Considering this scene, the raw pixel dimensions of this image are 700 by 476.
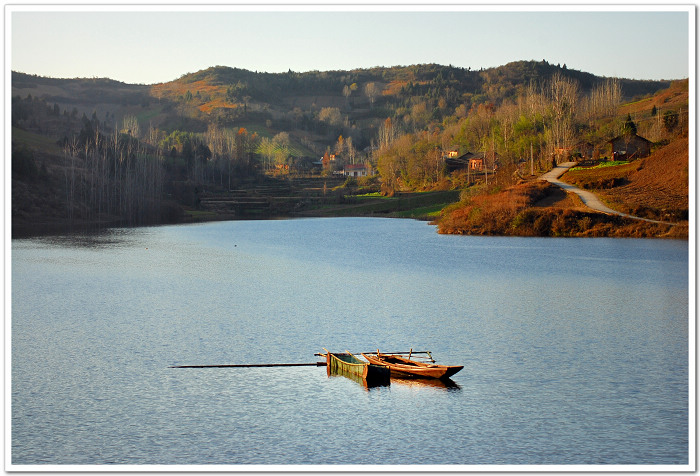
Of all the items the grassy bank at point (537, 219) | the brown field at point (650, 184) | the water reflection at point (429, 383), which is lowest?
the water reflection at point (429, 383)

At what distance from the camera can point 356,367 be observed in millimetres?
21766

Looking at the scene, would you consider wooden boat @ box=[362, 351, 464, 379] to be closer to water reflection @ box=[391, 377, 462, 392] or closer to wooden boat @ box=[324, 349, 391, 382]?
water reflection @ box=[391, 377, 462, 392]

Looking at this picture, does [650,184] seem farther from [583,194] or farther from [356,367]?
[356,367]

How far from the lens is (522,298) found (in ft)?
116

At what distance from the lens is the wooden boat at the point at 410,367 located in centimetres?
2098

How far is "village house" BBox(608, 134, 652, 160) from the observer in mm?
86312

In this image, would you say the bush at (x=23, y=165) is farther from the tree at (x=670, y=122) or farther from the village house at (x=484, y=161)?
the tree at (x=670, y=122)

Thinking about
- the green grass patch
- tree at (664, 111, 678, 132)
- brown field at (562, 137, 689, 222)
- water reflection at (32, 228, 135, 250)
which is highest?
tree at (664, 111, 678, 132)

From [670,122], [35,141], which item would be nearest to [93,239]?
[35,141]

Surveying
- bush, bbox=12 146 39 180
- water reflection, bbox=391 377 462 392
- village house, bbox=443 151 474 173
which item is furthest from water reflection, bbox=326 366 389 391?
village house, bbox=443 151 474 173

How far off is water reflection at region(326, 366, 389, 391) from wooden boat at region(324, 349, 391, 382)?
3cm

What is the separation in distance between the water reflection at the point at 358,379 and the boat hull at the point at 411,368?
1.96 ft

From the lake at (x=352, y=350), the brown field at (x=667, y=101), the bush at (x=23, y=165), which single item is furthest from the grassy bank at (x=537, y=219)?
the brown field at (x=667, y=101)

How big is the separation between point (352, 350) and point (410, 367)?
4.07 meters
